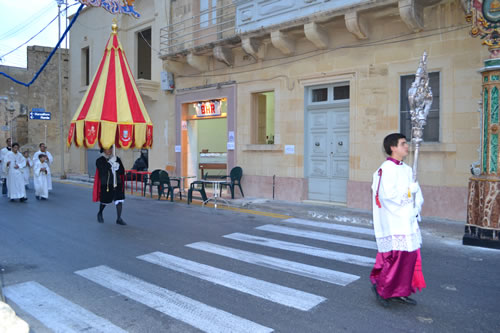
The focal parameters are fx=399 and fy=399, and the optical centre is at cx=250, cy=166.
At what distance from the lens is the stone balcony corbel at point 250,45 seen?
12.7 meters

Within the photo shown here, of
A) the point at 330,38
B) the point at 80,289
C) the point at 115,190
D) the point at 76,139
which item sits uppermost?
the point at 330,38

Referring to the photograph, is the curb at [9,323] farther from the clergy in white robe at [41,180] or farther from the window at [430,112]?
the clergy in white robe at [41,180]

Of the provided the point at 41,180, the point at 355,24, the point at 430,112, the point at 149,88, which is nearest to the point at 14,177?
the point at 41,180

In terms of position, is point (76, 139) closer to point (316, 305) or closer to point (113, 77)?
point (113, 77)

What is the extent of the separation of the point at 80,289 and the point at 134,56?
16.5 m

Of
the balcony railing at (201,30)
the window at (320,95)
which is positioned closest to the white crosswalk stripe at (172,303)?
the window at (320,95)

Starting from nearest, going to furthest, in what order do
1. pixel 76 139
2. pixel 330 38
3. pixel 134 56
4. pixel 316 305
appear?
pixel 316 305, pixel 76 139, pixel 330 38, pixel 134 56

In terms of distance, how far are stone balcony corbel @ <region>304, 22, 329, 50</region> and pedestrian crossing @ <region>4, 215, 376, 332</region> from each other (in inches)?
237

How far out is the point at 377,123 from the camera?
34.6 feet

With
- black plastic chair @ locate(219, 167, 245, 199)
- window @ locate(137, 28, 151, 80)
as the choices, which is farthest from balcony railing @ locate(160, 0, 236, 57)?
black plastic chair @ locate(219, 167, 245, 199)

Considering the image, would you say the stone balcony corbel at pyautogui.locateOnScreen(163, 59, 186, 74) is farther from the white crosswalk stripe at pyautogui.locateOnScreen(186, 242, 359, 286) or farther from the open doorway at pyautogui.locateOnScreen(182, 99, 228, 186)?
the white crosswalk stripe at pyautogui.locateOnScreen(186, 242, 359, 286)

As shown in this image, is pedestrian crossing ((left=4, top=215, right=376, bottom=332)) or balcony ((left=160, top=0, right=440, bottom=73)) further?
balcony ((left=160, top=0, right=440, bottom=73))

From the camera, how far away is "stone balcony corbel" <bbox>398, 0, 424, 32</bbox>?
9102mm

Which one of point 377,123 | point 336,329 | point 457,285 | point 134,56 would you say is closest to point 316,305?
point 336,329
